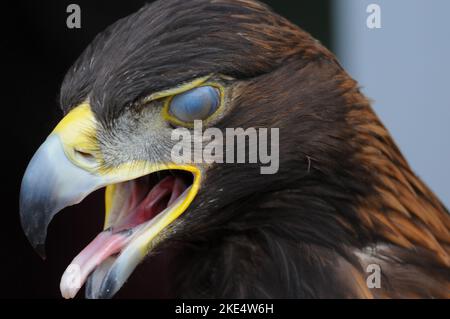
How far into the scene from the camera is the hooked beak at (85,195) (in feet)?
5.06

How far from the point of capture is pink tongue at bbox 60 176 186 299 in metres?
1.59

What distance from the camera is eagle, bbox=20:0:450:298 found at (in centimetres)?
157

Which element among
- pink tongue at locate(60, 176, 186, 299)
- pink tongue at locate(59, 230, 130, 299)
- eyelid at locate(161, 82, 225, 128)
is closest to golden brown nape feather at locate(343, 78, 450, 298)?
eyelid at locate(161, 82, 225, 128)

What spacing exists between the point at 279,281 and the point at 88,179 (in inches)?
17.6

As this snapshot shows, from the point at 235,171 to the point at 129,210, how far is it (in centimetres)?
23

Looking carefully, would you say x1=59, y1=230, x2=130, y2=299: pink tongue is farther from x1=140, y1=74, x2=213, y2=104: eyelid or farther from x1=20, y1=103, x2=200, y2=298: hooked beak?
x1=140, y1=74, x2=213, y2=104: eyelid

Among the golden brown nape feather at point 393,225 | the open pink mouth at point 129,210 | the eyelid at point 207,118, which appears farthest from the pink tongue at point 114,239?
the golden brown nape feather at point 393,225

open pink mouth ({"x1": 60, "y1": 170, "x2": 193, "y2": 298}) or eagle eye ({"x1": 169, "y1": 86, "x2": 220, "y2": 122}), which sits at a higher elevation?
eagle eye ({"x1": 169, "y1": 86, "x2": 220, "y2": 122})

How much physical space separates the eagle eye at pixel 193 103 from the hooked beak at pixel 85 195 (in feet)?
0.33

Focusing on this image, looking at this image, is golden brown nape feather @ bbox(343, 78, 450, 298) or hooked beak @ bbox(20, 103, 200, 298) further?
golden brown nape feather @ bbox(343, 78, 450, 298)

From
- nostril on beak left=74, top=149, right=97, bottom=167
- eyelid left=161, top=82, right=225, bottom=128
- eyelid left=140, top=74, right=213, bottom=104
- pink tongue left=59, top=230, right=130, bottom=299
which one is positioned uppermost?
eyelid left=140, top=74, right=213, bottom=104

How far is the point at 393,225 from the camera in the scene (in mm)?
1686

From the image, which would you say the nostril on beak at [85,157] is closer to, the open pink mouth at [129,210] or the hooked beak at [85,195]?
the hooked beak at [85,195]

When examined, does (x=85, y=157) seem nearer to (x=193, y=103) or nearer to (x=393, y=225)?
(x=193, y=103)
